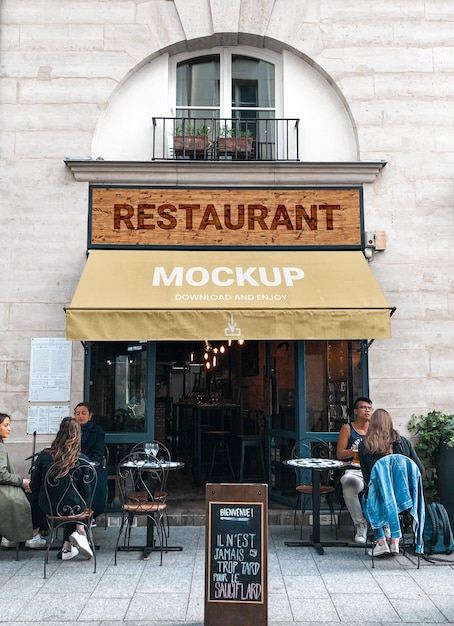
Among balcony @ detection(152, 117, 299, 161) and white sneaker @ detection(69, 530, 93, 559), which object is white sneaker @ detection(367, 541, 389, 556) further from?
balcony @ detection(152, 117, 299, 161)

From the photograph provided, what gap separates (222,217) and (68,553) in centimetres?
463

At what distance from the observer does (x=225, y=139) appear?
28.0 ft

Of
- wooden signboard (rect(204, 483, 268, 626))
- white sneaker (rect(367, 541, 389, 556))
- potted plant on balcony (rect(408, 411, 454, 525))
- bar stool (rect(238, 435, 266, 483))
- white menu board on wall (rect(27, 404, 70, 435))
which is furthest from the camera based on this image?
bar stool (rect(238, 435, 266, 483))

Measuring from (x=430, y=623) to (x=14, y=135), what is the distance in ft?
25.2

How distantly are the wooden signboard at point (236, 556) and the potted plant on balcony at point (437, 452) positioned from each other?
147 inches

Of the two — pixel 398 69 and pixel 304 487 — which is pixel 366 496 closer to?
pixel 304 487

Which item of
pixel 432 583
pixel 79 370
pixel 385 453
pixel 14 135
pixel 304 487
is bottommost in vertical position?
pixel 432 583

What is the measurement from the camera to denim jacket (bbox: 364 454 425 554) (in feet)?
19.6

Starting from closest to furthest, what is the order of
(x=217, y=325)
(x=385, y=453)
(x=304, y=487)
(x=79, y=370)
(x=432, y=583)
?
(x=432, y=583) → (x=385, y=453) → (x=217, y=325) → (x=304, y=487) → (x=79, y=370)

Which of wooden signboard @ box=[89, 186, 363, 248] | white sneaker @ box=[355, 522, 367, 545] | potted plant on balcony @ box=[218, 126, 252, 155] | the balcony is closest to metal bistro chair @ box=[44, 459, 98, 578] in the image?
white sneaker @ box=[355, 522, 367, 545]

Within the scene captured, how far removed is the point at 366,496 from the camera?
21.7ft

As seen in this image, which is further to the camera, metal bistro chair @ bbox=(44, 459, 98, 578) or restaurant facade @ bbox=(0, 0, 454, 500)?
restaurant facade @ bbox=(0, 0, 454, 500)

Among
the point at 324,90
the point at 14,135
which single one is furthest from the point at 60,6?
the point at 324,90

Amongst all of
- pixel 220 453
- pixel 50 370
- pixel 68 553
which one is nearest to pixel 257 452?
pixel 220 453
